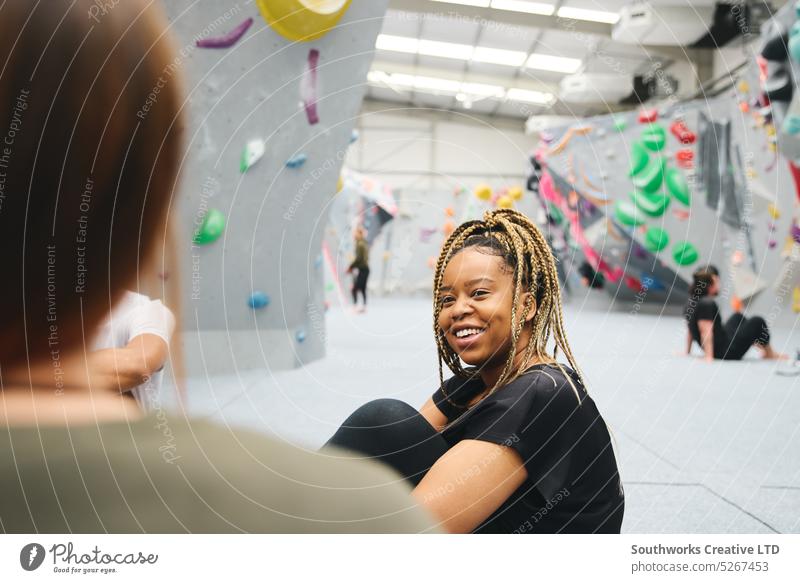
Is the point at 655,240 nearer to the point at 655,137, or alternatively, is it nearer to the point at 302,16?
the point at 655,137

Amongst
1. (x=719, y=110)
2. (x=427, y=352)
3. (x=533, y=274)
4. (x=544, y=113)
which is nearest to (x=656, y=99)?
(x=544, y=113)

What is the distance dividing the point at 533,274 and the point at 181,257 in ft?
3.17

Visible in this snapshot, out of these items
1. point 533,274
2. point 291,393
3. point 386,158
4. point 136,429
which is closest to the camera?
point 136,429

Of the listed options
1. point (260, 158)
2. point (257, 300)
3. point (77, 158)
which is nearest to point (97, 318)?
point (77, 158)

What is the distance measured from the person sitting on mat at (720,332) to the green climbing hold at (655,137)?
1.57 metres

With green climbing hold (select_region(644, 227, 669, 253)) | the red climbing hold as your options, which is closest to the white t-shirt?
the red climbing hold

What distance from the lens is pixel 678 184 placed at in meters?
4.59

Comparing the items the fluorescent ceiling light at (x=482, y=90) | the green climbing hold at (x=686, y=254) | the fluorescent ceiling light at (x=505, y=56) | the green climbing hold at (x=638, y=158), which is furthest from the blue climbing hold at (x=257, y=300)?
the green climbing hold at (x=686, y=254)

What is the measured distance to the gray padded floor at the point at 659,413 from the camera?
996 millimetres

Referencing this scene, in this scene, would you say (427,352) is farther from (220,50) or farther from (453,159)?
(453,159)

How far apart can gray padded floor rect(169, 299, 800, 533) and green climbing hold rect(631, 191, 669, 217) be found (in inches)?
72.4

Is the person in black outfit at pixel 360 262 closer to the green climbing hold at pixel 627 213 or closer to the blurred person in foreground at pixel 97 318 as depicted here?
the green climbing hold at pixel 627 213

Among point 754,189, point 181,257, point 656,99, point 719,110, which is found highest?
point 656,99

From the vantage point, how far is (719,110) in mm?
4648
